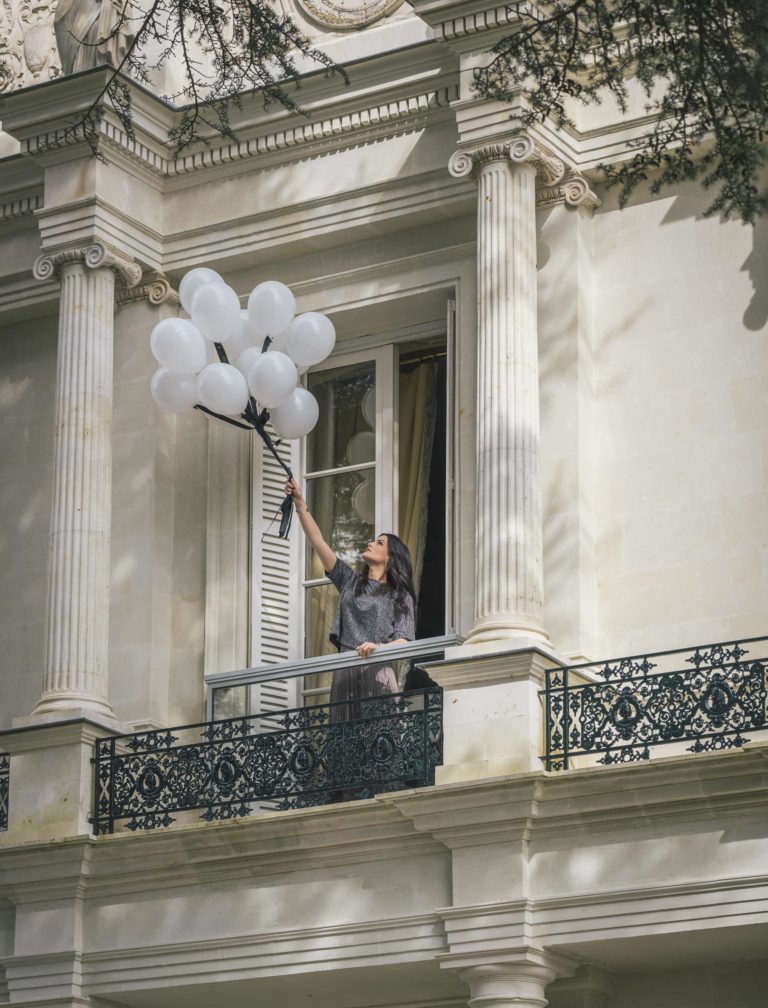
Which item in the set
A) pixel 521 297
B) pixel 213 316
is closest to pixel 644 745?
pixel 521 297

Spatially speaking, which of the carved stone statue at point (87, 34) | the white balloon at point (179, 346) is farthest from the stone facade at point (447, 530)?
the white balloon at point (179, 346)

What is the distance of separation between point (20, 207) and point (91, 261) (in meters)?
1.28

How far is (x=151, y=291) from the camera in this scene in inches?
620

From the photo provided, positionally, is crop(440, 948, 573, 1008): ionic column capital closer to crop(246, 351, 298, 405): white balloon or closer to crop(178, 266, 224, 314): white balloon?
crop(246, 351, 298, 405): white balloon

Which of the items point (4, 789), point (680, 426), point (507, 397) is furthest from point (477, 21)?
point (4, 789)

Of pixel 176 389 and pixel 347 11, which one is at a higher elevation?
pixel 347 11

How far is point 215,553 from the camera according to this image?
50.2 feet

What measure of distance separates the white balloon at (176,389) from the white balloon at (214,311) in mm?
291

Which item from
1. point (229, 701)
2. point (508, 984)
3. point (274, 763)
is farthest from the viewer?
point (229, 701)

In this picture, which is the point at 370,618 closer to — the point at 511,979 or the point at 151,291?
the point at 511,979

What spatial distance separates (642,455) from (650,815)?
103 inches

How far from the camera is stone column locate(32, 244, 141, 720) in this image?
14.4 m

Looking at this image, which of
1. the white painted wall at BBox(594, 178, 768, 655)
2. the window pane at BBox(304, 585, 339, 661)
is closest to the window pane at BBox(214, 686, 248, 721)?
the window pane at BBox(304, 585, 339, 661)

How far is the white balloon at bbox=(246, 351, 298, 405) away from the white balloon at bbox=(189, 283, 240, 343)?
0.95 feet
